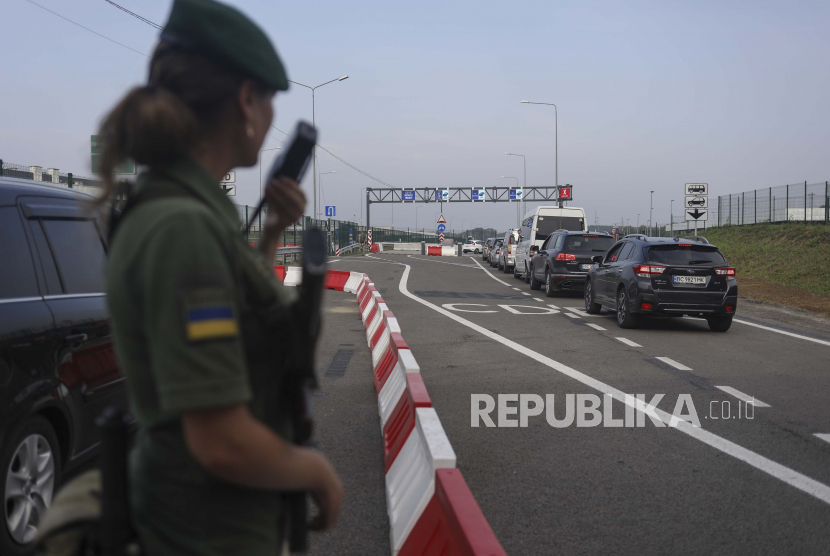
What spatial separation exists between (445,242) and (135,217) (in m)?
77.6

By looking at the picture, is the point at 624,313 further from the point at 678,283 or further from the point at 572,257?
the point at 572,257

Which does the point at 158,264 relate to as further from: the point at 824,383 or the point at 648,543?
the point at 824,383

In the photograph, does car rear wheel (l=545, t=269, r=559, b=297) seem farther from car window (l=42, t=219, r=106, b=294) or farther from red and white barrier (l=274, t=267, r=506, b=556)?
car window (l=42, t=219, r=106, b=294)

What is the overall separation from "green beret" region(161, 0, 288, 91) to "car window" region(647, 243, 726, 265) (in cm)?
1221

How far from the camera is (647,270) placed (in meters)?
12.8

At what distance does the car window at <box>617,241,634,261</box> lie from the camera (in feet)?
45.4

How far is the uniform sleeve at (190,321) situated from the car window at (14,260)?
2584 mm

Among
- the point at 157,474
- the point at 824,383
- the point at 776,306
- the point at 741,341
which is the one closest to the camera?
the point at 157,474

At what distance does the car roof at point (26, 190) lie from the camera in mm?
3713

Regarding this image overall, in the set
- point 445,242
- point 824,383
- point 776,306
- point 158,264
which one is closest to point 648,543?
point 158,264

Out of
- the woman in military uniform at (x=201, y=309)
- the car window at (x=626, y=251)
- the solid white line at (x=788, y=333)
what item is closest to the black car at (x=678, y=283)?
the car window at (x=626, y=251)

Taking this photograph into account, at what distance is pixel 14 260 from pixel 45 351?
0.47 meters

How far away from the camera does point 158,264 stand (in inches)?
50.3

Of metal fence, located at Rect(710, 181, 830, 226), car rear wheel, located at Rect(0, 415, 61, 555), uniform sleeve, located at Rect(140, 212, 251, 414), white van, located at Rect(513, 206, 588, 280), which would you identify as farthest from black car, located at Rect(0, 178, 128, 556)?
metal fence, located at Rect(710, 181, 830, 226)
